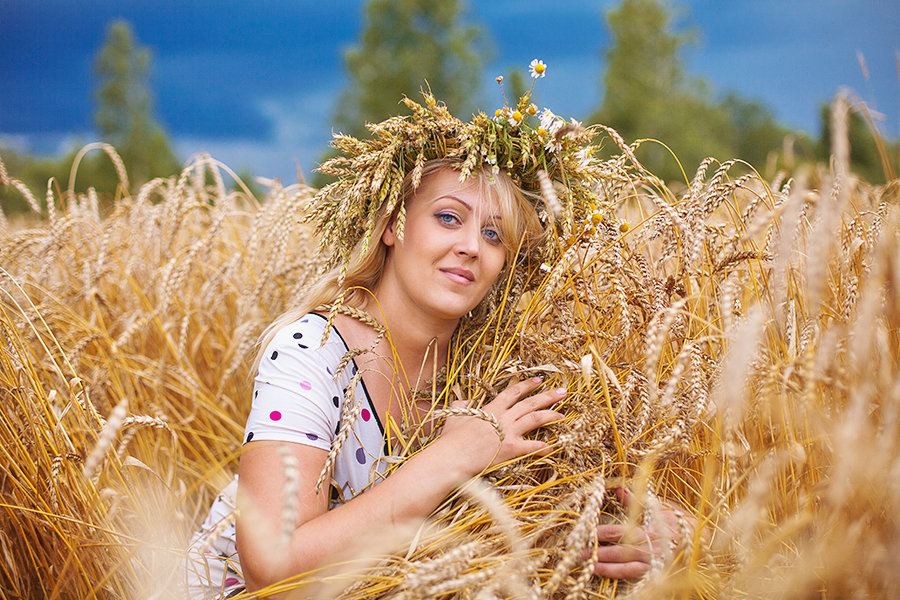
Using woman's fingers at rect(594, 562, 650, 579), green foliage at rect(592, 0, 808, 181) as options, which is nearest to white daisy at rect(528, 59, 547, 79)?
woman's fingers at rect(594, 562, 650, 579)

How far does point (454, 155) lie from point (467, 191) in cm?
12

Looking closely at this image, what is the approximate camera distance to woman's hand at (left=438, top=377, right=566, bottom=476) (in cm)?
152

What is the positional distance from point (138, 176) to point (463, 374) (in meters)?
24.5

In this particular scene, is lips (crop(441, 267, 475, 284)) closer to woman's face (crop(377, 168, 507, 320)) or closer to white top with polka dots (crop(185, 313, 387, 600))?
woman's face (crop(377, 168, 507, 320))

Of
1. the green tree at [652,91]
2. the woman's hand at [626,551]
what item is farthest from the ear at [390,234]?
the green tree at [652,91]

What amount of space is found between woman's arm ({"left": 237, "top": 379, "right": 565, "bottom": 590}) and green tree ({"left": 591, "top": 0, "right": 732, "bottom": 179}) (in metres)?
19.0

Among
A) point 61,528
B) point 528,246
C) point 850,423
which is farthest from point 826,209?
point 61,528

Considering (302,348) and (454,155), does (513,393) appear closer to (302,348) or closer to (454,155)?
(302,348)

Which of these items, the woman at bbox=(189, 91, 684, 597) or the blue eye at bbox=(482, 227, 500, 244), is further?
the blue eye at bbox=(482, 227, 500, 244)

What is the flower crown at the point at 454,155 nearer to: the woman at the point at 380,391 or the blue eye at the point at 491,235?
the woman at the point at 380,391

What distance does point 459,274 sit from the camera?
1.88m

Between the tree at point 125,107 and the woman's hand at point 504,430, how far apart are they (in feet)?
88.1

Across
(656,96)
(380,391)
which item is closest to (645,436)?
(380,391)

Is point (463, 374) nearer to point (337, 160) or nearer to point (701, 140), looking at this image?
point (337, 160)
